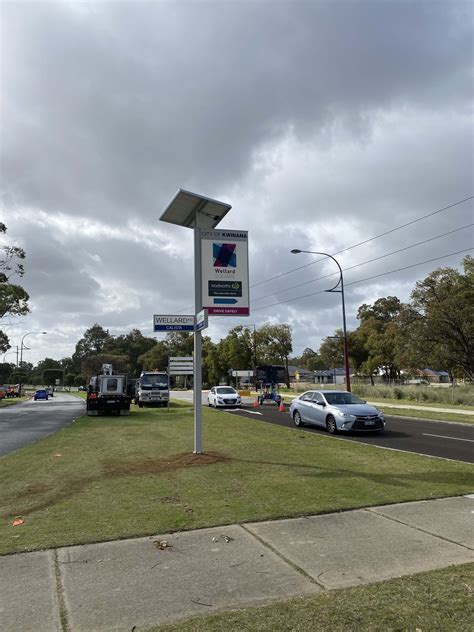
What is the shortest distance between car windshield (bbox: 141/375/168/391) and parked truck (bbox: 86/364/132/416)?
19.1 ft

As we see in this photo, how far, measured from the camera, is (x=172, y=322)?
14609mm

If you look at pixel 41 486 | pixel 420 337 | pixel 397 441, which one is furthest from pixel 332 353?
pixel 41 486

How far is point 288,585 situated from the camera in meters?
3.89

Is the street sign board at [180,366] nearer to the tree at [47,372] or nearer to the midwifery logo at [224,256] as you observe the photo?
the midwifery logo at [224,256]

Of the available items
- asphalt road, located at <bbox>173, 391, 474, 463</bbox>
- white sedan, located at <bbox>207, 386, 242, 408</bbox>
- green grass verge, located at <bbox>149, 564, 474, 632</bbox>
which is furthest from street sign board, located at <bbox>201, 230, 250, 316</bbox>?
white sedan, located at <bbox>207, 386, 242, 408</bbox>

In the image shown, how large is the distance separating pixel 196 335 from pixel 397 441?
701cm

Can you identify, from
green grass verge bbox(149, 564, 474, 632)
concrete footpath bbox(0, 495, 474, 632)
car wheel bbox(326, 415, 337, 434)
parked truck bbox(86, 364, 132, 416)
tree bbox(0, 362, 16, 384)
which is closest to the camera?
green grass verge bbox(149, 564, 474, 632)

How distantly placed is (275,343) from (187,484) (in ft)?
233

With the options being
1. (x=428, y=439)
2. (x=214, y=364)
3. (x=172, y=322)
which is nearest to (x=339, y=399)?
(x=428, y=439)

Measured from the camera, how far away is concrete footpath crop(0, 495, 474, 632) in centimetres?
354

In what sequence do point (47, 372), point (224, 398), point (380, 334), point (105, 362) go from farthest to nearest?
point (47, 372) → point (105, 362) → point (380, 334) → point (224, 398)

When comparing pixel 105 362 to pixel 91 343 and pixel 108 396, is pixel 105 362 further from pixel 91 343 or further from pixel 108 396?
pixel 108 396

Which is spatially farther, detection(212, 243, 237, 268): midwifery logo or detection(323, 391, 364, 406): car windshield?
detection(323, 391, 364, 406): car windshield

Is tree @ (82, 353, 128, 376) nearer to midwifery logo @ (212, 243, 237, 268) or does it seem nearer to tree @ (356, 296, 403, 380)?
tree @ (356, 296, 403, 380)
